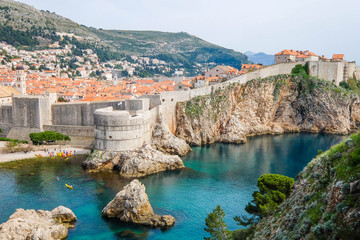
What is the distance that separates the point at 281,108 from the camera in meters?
48.0

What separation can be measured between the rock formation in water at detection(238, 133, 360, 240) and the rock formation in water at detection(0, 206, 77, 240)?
1176 centimetres

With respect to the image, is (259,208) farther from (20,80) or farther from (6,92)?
(20,80)

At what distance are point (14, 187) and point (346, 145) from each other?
22686mm

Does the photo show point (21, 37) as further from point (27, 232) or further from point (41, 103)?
point (27, 232)

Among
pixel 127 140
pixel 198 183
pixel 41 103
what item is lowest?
pixel 198 183

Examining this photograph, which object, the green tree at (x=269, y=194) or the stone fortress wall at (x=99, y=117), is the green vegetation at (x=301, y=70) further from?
the green tree at (x=269, y=194)

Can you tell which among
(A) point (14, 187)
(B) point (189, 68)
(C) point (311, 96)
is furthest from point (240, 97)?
(B) point (189, 68)

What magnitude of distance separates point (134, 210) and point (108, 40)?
153 metres

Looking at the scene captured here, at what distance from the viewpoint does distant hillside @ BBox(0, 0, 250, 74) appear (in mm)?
108125

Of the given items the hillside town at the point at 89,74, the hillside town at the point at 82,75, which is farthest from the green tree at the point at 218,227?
the hillside town at the point at 82,75

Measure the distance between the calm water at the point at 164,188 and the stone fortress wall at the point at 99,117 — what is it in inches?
153

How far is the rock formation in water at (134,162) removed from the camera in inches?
1092

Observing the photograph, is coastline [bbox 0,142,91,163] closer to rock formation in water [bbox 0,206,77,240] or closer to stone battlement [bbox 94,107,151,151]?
stone battlement [bbox 94,107,151,151]

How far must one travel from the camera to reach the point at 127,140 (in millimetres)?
29891
